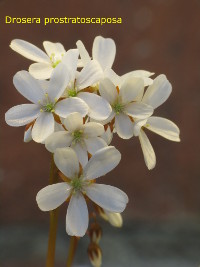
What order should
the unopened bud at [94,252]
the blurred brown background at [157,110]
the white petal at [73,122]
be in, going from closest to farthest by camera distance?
the white petal at [73,122]
the unopened bud at [94,252]
the blurred brown background at [157,110]

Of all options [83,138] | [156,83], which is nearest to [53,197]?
[83,138]

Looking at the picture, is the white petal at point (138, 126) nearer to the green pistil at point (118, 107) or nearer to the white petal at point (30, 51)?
the green pistil at point (118, 107)

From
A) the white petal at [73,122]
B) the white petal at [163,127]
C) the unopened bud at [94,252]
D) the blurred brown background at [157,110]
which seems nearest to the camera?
the white petal at [73,122]

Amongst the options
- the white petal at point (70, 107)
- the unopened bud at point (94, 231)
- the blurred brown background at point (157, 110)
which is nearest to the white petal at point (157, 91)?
the white petal at point (70, 107)

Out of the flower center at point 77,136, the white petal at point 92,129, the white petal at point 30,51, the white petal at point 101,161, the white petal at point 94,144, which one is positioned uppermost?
the white petal at point 30,51

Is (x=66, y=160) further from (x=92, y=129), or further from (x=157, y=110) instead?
(x=157, y=110)

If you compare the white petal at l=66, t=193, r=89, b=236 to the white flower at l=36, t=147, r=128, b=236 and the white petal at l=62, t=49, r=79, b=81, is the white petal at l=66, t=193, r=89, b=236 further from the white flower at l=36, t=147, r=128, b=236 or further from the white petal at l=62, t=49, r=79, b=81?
the white petal at l=62, t=49, r=79, b=81

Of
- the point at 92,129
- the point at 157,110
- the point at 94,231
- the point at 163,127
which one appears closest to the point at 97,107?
the point at 92,129
